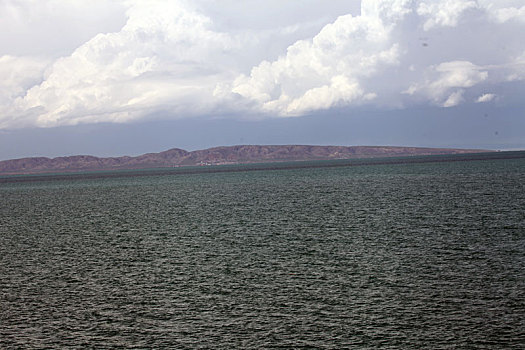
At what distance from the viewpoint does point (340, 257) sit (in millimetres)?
34844

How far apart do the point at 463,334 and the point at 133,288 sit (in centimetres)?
1696

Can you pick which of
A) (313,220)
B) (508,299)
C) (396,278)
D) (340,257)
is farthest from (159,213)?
(508,299)

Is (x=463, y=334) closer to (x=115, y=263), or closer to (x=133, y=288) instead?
(x=133, y=288)

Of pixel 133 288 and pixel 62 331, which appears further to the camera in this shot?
pixel 133 288

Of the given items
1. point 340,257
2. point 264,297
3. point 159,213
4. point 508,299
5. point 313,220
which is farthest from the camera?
point 159,213

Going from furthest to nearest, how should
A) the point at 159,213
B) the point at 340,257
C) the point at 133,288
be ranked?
the point at 159,213 → the point at 340,257 → the point at 133,288

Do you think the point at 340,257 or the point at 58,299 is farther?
the point at 340,257

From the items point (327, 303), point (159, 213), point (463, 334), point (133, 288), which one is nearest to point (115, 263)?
point (133, 288)

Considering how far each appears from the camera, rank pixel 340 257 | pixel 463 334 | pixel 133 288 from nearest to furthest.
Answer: pixel 463 334, pixel 133 288, pixel 340 257

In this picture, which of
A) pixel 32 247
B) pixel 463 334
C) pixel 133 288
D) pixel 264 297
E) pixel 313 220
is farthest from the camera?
pixel 313 220

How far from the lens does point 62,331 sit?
21.6 meters

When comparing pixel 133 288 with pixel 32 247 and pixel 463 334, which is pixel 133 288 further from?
pixel 32 247

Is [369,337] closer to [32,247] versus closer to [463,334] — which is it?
[463,334]

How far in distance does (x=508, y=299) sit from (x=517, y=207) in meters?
39.5
